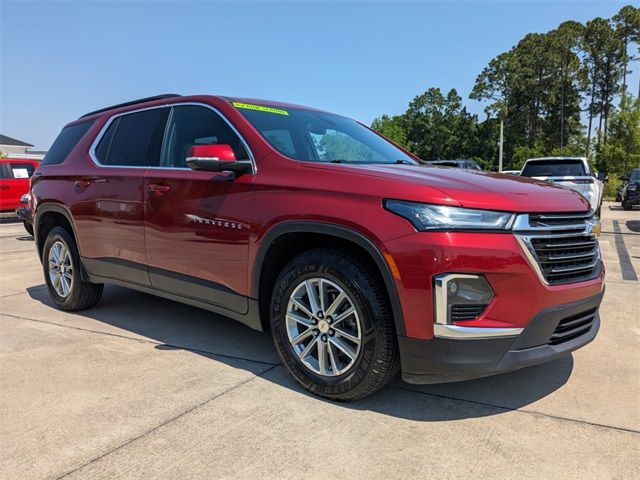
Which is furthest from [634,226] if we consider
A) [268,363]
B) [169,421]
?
[169,421]

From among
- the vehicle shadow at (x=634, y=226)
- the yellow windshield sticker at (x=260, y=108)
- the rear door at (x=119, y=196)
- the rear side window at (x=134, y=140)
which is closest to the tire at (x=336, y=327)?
the yellow windshield sticker at (x=260, y=108)

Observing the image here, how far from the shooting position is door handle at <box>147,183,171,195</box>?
148 inches

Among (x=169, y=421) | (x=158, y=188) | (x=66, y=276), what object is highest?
(x=158, y=188)

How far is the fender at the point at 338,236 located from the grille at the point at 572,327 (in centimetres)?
85

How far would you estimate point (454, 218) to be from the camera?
98.6 inches

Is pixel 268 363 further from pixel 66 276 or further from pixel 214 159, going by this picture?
pixel 66 276

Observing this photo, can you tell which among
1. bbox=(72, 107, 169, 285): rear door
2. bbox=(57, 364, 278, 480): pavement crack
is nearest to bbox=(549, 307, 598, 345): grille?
bbox=(57, 364, 278, 480): pavement crack

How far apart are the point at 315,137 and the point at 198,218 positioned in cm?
105

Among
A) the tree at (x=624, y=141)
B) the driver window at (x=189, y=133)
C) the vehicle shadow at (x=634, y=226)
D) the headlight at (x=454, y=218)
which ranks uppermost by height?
the tree at (x=624, y=141)

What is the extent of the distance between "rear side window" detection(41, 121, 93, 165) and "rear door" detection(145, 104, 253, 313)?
4.87ft

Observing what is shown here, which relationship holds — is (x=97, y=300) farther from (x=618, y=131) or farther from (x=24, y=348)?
(x=618, y=131)

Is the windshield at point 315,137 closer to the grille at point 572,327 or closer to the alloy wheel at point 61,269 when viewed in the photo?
the grille at point 572,327

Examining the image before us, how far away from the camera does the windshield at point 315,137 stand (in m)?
3.50

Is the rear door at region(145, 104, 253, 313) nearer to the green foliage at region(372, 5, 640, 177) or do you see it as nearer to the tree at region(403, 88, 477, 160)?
the green foliage at region(372, 5, 640, 177)
